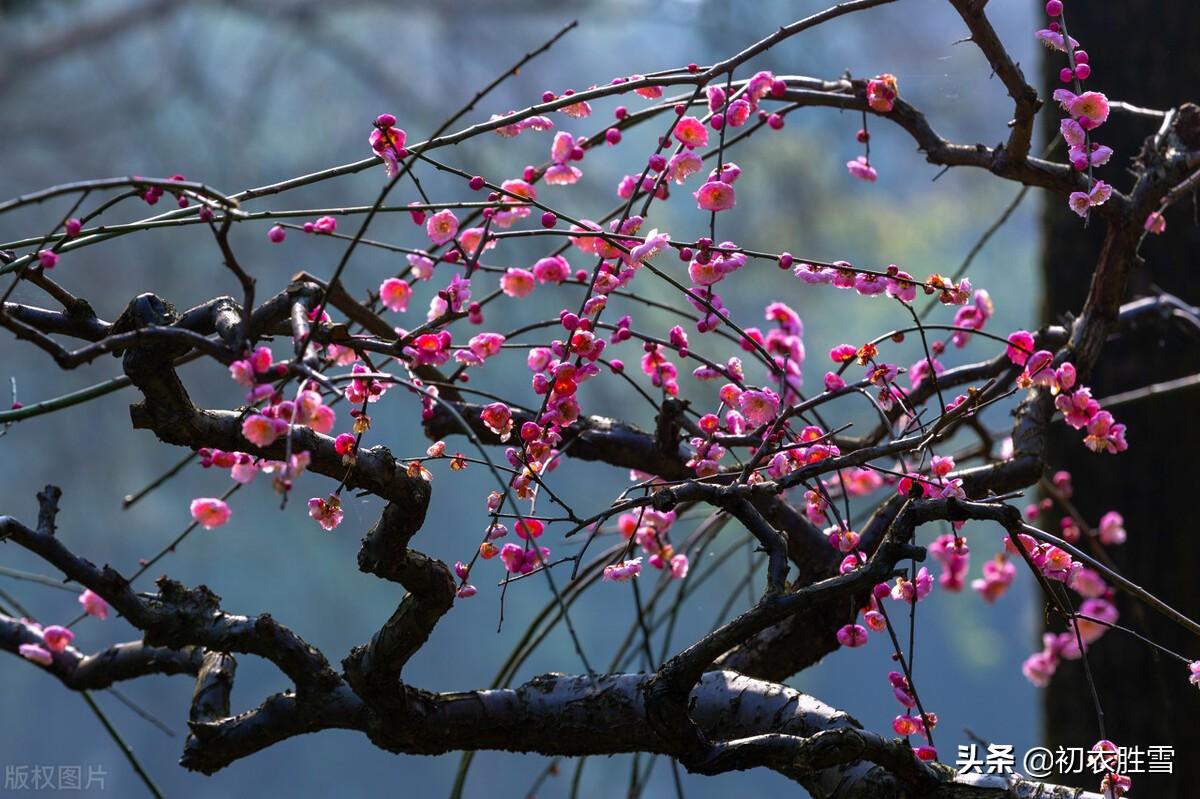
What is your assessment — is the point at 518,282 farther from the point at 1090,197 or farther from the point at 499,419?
the point at 1090,197

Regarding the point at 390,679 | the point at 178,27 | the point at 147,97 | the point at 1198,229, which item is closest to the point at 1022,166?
the point at 390,679

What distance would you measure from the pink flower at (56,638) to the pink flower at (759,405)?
0.62 m

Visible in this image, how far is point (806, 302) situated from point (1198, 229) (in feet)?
17.3

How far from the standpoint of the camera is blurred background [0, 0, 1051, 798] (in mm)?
5691

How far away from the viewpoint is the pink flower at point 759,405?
856mm

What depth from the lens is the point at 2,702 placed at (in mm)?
7734

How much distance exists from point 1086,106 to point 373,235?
5.22 meters

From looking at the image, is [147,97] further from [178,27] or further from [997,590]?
[997,590]

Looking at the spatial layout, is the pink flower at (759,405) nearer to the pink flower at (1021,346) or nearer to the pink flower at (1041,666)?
the pink flower at (1021,346)

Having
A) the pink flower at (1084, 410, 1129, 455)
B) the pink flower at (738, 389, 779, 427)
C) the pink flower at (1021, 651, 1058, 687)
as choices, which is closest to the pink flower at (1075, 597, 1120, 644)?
the pink flower at (1021, 651, 1058, 687)

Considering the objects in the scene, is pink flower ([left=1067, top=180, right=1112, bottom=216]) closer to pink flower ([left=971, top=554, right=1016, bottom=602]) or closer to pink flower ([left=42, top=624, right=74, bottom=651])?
pink flower ([left=971, top=554, right=1016, bottom=602])

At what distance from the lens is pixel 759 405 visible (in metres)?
0.86

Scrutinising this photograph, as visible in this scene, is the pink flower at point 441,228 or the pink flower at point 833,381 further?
the pink flower at point 833,381

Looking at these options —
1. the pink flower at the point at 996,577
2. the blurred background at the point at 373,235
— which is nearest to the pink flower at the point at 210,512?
the pink flower at the point at 996,577
